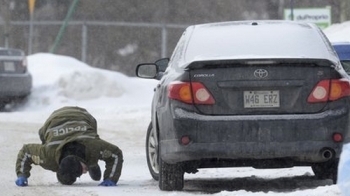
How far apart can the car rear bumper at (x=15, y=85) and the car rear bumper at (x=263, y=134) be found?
44.0ft

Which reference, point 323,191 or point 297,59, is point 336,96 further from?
point 323,191

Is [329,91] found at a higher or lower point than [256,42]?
lower

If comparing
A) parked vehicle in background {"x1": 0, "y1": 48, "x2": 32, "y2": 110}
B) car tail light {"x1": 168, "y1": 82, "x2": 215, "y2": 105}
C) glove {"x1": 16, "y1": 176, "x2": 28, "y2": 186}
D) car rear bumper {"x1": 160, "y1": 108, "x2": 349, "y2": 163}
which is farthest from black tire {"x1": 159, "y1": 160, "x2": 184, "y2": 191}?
parked vehicle in background {"x1": 0, "y1": 48, "x2": 32, "y2": 110}

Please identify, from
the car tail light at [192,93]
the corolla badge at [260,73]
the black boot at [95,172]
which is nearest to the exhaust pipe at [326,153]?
the corolla badge at [260,73]

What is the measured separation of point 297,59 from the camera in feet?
29.7

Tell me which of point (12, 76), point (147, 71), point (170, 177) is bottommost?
point (12, 76)

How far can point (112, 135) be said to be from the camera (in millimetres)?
17016

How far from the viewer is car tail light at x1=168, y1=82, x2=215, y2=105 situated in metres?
9.00

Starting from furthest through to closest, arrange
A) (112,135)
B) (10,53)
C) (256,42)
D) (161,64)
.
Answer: (10,53) → (112,135) → (161,64) → (256,42)

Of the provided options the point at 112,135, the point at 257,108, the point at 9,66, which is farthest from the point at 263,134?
the point at 9,66

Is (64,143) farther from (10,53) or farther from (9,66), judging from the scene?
(10,53)

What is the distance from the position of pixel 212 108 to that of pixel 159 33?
28160mm

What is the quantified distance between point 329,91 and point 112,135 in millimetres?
8264

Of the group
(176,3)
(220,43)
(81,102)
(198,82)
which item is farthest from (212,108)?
(176,3)
